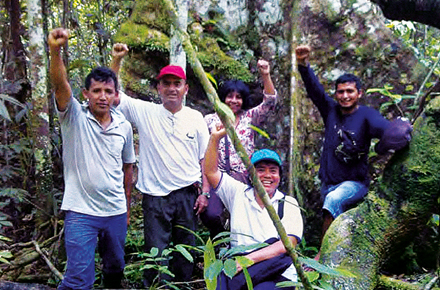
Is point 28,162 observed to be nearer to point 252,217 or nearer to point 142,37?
point 142,37

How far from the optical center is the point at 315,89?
368cm

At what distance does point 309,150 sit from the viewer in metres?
5.06

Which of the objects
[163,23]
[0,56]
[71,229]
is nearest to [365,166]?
[71,229]

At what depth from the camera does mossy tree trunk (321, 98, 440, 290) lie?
211 centimetres

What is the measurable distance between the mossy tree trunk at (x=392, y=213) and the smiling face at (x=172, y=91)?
65.8 inches

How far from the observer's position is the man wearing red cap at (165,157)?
3.52 m

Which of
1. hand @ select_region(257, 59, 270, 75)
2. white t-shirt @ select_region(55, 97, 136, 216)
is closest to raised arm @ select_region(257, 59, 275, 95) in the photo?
hand @ select_region(257, 59, 270, 75)

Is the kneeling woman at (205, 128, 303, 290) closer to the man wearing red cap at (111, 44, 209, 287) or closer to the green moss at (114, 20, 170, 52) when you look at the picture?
the man wearing red cap at (111, 44, 209, 287)

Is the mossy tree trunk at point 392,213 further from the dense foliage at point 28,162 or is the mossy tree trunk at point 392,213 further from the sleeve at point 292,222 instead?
the dense foliage at point 28,162

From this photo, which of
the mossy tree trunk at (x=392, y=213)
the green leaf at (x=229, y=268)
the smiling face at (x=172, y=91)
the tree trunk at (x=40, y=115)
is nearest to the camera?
the green leaf at (x=229, y=268)

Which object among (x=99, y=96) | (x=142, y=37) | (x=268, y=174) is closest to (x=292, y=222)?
(x=268, y=174)

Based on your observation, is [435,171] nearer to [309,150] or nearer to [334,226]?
[334,226]

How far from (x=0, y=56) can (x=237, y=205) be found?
4.10 m

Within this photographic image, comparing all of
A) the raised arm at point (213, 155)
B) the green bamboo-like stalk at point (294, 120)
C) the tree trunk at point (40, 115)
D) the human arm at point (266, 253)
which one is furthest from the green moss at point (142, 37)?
the human arm at point (266, 253)
